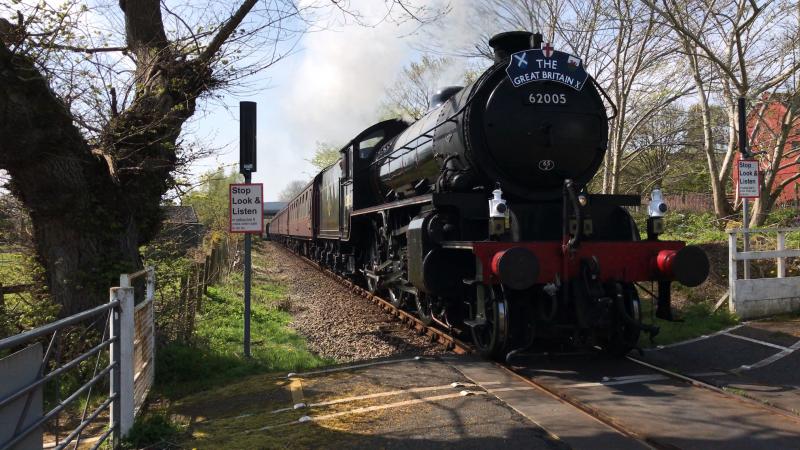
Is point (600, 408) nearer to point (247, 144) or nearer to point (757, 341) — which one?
point (757, 341)

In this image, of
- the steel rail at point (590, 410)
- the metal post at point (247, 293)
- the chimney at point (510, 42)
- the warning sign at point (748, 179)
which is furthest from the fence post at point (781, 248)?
the metal post at point (247, 293)

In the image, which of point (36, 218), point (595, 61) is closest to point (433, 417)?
point (36, 218)

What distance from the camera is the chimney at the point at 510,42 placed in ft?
23.7

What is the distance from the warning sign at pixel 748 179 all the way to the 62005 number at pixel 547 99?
4108 mm

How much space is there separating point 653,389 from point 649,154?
32.0 metres

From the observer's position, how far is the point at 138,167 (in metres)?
6.95

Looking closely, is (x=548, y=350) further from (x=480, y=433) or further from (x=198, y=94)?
(x=198, y=94)

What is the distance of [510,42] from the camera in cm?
728

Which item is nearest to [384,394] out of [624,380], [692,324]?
[624,380]

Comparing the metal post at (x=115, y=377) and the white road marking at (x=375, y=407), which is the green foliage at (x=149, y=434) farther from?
the white road marking at (x=375, y=407)

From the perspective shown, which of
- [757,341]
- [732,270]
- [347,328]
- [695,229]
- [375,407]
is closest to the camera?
[375,407]

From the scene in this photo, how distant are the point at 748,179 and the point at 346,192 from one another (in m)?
7.49

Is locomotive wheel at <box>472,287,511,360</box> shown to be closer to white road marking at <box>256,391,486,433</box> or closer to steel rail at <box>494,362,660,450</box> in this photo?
steel rail at <box>494,362,660,450</box>

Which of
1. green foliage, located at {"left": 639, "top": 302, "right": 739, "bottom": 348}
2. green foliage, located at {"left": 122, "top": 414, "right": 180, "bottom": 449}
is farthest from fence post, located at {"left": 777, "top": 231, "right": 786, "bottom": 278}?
green foliage, located at {"left": 122, "top": 414, "right": 180, "bottom": 449}
